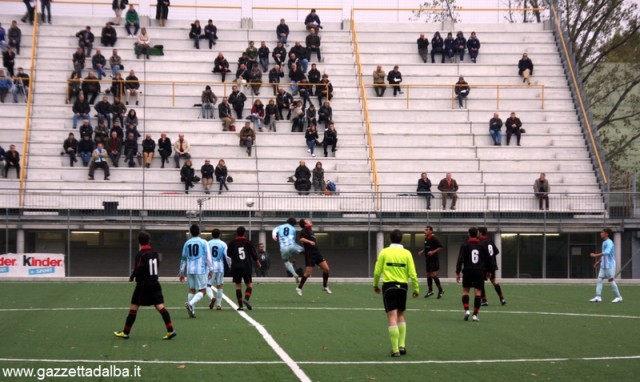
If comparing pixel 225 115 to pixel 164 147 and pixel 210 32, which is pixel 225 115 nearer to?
pixel 164 147

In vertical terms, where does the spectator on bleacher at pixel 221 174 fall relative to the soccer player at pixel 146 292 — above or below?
above

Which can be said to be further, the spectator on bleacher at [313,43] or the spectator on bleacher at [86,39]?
the spectator on bleacher at [313,43]

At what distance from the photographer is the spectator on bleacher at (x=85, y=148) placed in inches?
1715

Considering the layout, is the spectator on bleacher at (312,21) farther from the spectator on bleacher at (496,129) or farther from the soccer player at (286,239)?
the soccer player at (286,239)

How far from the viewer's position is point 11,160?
4238 centimetres

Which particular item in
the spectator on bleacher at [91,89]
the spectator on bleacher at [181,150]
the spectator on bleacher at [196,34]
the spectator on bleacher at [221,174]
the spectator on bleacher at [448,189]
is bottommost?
the spectator on bleacher at [448,189]

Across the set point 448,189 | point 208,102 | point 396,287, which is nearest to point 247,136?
point 208,102

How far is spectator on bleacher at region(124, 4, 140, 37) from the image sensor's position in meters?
52.5

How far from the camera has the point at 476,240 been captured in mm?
22031

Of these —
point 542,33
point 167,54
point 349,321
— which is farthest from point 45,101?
point 349,321

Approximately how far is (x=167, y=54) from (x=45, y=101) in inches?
265

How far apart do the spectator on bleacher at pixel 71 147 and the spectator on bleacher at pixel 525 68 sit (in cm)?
2044

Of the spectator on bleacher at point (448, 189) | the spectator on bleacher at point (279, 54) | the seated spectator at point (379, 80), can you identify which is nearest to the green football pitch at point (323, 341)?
the spectator on bleacher at point (448, 189)

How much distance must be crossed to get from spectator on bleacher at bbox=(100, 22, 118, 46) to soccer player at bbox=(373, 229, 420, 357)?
121 ft
